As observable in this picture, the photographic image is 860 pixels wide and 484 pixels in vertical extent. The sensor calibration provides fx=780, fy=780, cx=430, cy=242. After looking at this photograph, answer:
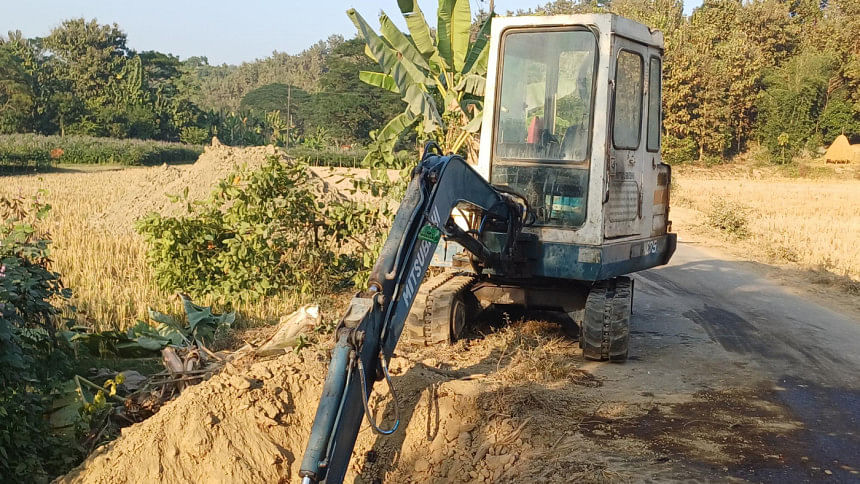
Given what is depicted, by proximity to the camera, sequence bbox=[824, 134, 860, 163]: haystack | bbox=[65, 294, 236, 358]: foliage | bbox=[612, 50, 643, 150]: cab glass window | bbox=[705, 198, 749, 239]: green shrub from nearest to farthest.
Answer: bbox=[612, 50, 643, 150]: cab glass window, bbox=[65, 294, 236, 358]: foliage, bbox=[705, 198, 749, 239]: green shrub, bbox=[824, 134, 860, 163]: haystack

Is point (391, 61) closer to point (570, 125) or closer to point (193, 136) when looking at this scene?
point (570, 125)

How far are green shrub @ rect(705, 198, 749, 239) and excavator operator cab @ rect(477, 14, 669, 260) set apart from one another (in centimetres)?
1125

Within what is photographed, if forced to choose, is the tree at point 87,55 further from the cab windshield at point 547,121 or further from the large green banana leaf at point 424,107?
the cab windshield at point 547,121

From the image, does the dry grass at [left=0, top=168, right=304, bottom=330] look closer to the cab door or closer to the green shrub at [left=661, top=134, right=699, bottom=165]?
the cab door

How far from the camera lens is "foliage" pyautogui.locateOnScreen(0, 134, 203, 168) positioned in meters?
30.8

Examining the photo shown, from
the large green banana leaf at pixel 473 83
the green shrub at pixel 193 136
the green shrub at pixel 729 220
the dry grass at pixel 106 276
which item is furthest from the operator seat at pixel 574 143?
→ the green shrub at pixel 193 136

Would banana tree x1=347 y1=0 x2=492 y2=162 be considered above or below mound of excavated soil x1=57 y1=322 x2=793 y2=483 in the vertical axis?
above

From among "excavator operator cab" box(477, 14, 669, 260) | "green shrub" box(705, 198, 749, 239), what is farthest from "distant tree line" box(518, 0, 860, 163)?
"excavator operator cab" box(477, 14, 669, 260)

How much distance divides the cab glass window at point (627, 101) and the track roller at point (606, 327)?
141 cm

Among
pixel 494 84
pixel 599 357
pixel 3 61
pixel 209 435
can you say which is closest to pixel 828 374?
pixel 599 357

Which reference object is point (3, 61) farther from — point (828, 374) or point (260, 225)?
point (828, 374)

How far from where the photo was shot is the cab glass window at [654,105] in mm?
7723

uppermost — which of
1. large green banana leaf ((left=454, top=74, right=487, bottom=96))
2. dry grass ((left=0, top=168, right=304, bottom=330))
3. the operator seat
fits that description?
large green banana leaf ((left=454, top=74, right=487, bottom=96))

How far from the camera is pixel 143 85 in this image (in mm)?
49812
